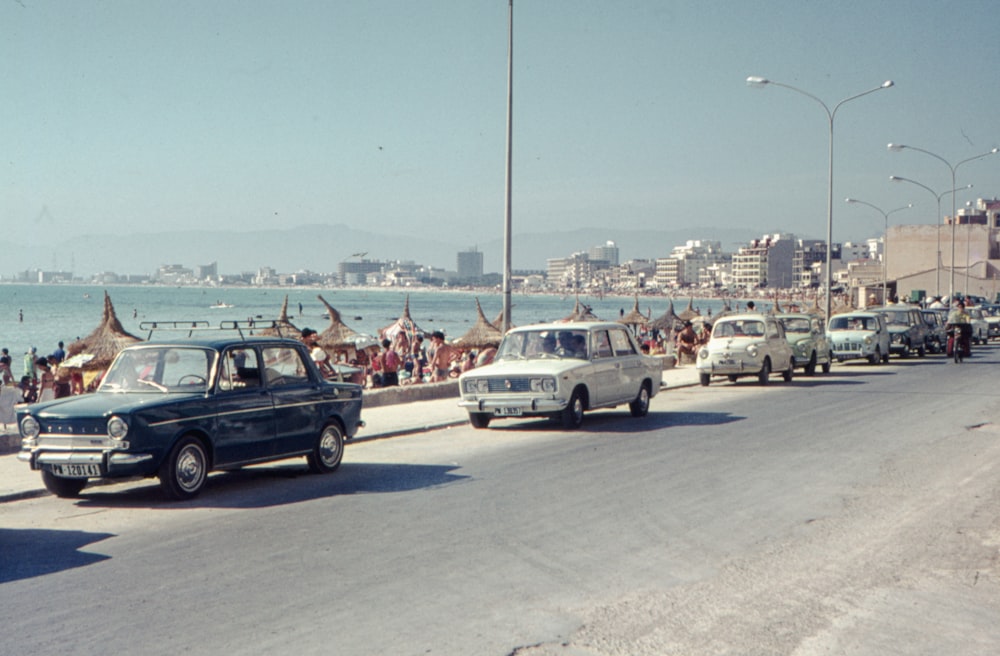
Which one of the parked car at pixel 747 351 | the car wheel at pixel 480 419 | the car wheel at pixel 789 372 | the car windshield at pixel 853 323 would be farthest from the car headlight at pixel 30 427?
the car windshield at pixel 853 323

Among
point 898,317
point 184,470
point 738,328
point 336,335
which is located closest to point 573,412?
point 184,470

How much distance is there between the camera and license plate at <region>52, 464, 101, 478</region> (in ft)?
30.7

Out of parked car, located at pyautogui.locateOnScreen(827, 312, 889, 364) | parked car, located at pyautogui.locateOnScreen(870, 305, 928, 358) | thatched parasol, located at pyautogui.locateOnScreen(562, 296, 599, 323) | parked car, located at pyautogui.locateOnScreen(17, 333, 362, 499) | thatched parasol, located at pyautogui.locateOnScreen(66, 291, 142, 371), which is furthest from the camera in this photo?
thatched parasol, located at pyautogui.locateOnScreen(562, 296, 599, 323)

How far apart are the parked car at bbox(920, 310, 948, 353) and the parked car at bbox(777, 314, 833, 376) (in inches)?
438

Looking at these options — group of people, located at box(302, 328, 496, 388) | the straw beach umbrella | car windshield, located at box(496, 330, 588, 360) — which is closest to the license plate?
group of people, located at box(302, 328, 496, 388)

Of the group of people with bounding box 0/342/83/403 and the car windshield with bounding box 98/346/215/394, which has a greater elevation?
the car windshield with bounding box 98/346/215/394

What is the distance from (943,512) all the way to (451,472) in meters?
5.03

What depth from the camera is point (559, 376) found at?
49.7 ft

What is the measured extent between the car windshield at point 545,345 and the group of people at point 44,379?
27.0ft

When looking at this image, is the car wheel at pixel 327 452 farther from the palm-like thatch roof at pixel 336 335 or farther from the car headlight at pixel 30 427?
the palm-like thatch roof at pixel 336 335

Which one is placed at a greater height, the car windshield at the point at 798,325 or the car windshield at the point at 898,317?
the car windshield at the point at 898,317

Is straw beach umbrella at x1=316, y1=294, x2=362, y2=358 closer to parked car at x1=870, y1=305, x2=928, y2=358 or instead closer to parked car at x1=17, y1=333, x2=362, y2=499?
parked car at x1=870, y1=305, x2=928, y2=358

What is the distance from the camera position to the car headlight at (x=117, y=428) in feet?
30.6

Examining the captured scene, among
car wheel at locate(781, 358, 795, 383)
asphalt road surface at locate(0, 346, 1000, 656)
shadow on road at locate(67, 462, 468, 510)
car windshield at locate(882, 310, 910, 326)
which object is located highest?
car windshield at locate(882, 310, 910, 326)
